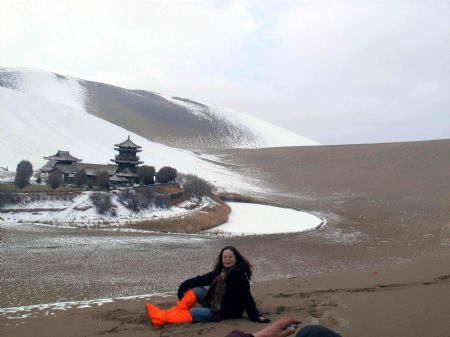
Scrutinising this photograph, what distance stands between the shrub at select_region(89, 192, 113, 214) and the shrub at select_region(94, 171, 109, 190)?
3.71 m

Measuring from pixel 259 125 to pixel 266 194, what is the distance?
3316 inches

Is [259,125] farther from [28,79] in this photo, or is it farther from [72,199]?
[72,199]

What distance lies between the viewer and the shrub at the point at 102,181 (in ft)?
99.1

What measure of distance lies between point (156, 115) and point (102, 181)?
88913 millimetres

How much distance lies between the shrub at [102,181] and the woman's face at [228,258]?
25874mm

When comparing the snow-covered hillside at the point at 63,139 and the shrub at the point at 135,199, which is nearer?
the shrub at the point at 135,199

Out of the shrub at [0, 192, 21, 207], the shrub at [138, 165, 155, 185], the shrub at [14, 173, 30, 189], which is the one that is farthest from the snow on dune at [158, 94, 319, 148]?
the shrub at [0, 192, 21, 207]

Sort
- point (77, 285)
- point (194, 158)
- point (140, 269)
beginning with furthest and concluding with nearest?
1. point (194, 158)
2. point (140, 269)
3. point (77, 285)

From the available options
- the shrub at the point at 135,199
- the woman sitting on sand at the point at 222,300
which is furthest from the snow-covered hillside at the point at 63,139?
the woman sitting on sand at the point at 222,300

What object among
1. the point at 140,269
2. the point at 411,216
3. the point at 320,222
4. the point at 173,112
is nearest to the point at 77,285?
the point at 140,269

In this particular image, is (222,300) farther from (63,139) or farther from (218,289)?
(63,139)

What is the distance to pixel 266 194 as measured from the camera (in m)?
46.7

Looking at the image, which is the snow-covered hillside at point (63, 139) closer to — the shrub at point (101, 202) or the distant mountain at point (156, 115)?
the shrub at point (101, 202)

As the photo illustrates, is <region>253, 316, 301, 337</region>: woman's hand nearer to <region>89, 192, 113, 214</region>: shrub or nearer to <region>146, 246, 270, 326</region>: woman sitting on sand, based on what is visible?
<region>146, 246, 270, 326</region>: woman sitting on sand
